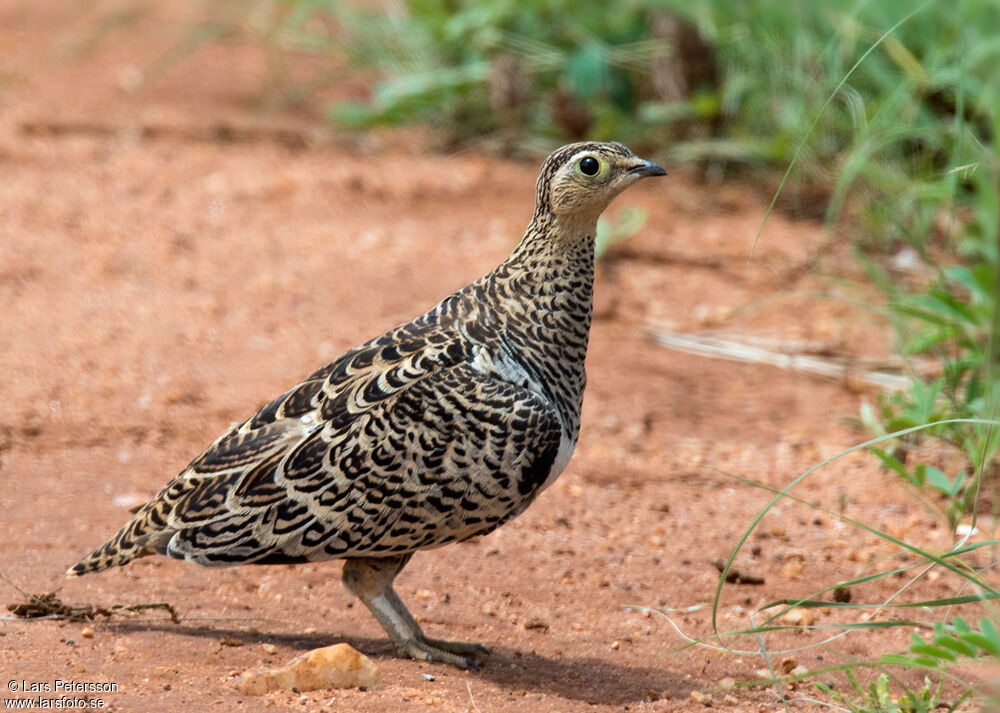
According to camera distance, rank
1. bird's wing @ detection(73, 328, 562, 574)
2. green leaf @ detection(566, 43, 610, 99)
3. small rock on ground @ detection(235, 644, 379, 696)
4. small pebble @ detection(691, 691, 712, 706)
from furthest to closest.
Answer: green leaf @ detection(566, 43, 610, 99)
bird's wing @ detection(73, 328, 562, 574)
small pebble @ detection(691, 691, 712, 706)
small rock on ground @ detection(235, 644, 379, 696)

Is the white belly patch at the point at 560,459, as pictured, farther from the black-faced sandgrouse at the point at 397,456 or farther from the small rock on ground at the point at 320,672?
the small rock on ground at the point at 320,672

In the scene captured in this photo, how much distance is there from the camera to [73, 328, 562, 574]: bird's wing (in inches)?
148

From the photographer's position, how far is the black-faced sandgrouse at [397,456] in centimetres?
378

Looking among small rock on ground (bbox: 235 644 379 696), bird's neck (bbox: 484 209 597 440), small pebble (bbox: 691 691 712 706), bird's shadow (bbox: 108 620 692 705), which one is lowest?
small pebble (bbox: 691 691 712 706)

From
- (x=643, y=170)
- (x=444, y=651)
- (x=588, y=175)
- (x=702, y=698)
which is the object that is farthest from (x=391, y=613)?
(x=643, y=170)

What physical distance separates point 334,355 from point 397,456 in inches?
107

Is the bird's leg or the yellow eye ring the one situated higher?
the yellow eye ring

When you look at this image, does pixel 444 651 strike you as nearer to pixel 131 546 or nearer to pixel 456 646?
pixel 456 646

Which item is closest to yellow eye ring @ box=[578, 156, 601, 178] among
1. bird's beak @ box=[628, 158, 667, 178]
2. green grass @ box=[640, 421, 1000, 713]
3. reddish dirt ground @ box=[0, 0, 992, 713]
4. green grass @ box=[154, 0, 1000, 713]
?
bird's beak @ box=[628, 158, 667, 178]

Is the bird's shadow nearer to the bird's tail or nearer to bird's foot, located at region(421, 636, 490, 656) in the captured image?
bird's foot, located at region(421, 636, 490, 656)

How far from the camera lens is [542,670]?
12.9ft

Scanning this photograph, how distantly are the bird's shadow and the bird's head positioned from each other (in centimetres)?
153

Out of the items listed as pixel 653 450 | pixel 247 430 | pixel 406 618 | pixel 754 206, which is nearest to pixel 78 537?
pixel 247 430

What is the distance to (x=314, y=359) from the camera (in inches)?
254
